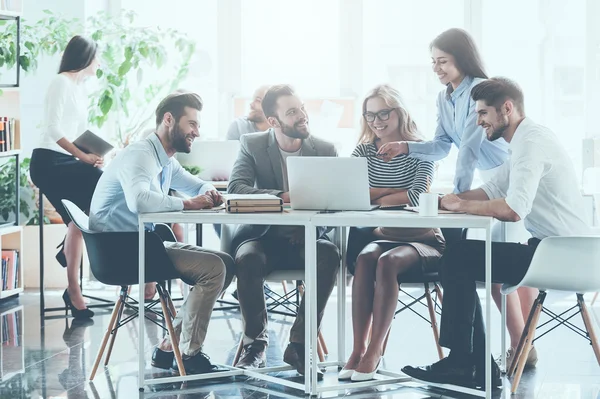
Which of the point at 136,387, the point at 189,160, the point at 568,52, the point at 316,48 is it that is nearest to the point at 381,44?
the point at 316,48

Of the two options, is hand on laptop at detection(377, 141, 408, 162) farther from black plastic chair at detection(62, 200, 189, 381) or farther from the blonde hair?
black plastic chair at detection(62, 200, 189, 381)

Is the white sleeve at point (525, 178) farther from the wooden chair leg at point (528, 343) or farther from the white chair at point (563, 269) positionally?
the wooden chair leg at point (528, 343)

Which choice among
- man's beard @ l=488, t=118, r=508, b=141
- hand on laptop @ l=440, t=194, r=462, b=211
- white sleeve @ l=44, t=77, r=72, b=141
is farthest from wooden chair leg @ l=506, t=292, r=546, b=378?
white sleeve @ l=44, t=77, r=72, b=141

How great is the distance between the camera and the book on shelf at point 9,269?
564cm

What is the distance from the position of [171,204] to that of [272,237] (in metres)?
0.58

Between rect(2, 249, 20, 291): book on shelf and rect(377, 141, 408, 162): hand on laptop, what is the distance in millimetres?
2923

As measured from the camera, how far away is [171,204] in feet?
11.5

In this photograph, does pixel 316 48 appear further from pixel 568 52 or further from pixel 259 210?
pixel 259 210

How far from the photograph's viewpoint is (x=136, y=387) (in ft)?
11.6

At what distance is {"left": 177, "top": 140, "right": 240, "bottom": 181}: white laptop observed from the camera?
5434 millimetres

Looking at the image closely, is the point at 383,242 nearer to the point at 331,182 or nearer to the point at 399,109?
the point at 331,182

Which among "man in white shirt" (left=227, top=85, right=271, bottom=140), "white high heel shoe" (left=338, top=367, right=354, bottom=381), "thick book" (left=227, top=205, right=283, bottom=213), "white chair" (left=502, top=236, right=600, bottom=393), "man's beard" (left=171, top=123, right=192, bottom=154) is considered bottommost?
"white high heel shoe" (left=338, top=367, right=354, bottom=381)

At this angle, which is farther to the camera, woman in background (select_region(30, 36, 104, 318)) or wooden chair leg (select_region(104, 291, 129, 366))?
woman in background (select_region(30, 36, 104, 318))

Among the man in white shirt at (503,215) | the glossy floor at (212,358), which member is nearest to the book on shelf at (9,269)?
the glossy floor at (212,358)
